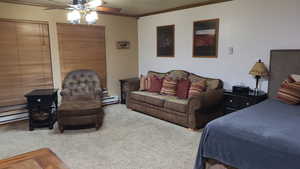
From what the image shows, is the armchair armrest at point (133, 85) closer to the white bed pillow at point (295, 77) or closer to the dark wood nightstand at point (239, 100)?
the dark wood nightstand at point (239, 100)

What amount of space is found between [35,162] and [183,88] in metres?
3.04

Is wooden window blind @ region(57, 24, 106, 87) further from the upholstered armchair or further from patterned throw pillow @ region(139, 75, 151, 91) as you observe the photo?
patterned throw pillow @ region(139, 75, 151, 91)

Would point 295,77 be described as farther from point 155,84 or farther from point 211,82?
point 155,84

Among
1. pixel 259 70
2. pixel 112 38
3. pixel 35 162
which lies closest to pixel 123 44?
pixel 112 38

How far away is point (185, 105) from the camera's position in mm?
3838

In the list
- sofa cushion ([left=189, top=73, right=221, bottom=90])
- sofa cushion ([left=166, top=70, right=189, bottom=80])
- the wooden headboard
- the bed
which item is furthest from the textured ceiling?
the bed

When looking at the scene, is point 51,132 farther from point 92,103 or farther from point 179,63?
point 179,63

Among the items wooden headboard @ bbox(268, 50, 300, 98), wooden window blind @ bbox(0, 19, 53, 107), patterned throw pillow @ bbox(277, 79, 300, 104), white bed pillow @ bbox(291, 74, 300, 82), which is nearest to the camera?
patterned throw pillow @ bbox(277, 79, 300, 104)

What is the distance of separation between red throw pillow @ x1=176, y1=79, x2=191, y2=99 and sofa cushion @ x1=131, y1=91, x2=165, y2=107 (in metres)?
0.35

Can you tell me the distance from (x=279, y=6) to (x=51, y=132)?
4.35m

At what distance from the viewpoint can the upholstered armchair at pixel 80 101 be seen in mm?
3668

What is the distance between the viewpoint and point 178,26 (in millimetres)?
4984

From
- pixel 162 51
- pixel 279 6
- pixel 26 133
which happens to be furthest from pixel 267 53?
pixel 26 133

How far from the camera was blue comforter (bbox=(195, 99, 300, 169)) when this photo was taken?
1808 millimetres
